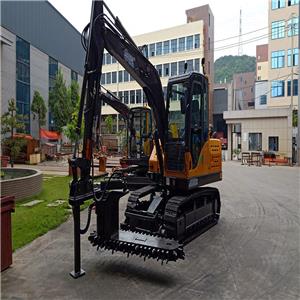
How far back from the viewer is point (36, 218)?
7305mm

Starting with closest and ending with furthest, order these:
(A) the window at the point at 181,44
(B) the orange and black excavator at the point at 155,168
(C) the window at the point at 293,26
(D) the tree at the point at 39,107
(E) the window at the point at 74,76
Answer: (B) the orange and black excavator at the point at 155,168
(D) the tree at the point at 39,107
(C) the window at the point at 293,26
(E) the window at the point at 74,76
(A) the window at the point at 181,44

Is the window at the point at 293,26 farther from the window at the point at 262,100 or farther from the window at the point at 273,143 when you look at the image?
the window at the point at 273,143

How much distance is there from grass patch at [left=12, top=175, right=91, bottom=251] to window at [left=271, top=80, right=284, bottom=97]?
30969mm

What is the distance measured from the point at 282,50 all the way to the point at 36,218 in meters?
34.6

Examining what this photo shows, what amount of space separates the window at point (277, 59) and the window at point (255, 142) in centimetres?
1167

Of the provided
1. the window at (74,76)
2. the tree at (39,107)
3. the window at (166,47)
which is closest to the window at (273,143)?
the tree at (39,107)

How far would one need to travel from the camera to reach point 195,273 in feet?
15.4

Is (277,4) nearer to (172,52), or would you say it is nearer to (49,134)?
(172,52)

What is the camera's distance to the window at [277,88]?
1382 inches

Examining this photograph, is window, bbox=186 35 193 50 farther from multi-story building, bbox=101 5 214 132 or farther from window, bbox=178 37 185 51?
window, bbox=178 37 185 51

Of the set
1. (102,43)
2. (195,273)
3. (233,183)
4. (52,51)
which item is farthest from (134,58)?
(52,51)

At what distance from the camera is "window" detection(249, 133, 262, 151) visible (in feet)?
91.6

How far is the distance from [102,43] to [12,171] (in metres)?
8.71

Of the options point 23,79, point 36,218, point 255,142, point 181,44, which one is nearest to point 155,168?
point 36,218
